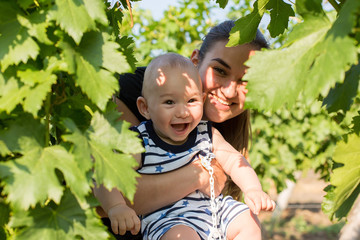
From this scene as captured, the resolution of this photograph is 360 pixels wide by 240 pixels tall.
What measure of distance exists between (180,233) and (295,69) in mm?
988

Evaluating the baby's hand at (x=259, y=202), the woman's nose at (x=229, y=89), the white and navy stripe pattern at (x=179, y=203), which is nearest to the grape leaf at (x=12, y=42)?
the white and navy stripe pattern at (x=179, y=203)

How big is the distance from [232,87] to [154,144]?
69cm

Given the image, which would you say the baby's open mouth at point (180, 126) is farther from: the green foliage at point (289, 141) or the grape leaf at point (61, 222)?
the green foliage at point (289, 141)

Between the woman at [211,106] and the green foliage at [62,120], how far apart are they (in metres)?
0.63

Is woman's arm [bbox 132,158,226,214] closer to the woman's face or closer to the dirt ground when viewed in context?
the woman's face

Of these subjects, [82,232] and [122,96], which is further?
[122,96]

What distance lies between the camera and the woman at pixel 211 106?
2.15 meters

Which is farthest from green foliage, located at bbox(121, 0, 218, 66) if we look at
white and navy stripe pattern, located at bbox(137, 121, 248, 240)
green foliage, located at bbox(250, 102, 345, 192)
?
white and navy stripe pattern, located at bbox(137, 121, 248, 240)

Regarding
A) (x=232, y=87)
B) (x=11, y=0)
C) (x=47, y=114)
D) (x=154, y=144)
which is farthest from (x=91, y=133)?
(x=232, y=87)

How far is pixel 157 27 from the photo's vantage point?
21.2ft

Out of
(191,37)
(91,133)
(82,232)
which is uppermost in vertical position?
(91,133)

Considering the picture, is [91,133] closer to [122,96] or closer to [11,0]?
[11,0]

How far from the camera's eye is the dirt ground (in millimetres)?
8008

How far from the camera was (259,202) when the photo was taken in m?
1.91
